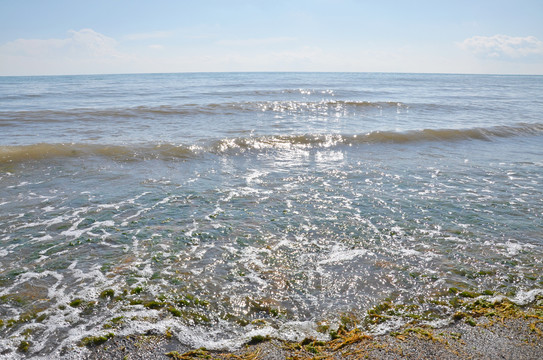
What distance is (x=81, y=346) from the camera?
3.71 m

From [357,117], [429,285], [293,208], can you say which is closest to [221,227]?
[293,208]

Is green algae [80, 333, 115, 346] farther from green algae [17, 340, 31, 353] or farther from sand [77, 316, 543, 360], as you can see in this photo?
green algae [17, 340, 31, 353]

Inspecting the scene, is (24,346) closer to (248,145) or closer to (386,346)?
(386,346)

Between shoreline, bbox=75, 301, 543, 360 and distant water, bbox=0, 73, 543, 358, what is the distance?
172 millimetres

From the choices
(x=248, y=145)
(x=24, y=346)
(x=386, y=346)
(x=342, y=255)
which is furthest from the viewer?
(x=248, y=145)

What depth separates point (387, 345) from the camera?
361 centimetres

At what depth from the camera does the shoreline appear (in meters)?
3.49

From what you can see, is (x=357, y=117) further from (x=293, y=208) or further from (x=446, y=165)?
(x=293, y=208)

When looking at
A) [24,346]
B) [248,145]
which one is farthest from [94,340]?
[248,145]

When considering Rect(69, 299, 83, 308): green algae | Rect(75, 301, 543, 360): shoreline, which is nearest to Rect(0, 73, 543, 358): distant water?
Rect(69, 299, 83, 308): green algae

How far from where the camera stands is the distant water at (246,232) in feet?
14.1

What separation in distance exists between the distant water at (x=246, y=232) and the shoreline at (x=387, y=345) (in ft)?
0.57

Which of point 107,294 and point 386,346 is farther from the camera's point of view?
point 107,294

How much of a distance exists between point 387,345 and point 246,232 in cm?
339
